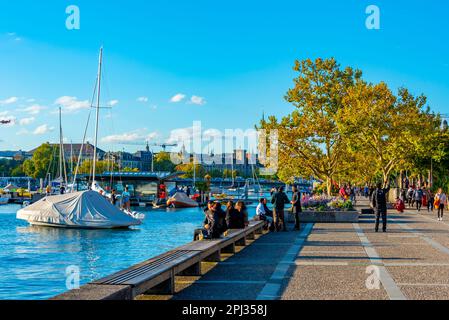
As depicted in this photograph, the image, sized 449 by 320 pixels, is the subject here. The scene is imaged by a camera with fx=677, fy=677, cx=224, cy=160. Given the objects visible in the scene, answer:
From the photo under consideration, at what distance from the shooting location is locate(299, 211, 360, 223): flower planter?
29812 millimetres

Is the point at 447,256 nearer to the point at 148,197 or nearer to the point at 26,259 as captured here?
the point at 26,259

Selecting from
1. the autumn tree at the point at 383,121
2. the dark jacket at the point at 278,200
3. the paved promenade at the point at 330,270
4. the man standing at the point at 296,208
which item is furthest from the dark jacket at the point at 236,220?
the autumn tree at the point at 383,121

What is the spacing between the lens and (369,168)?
206ft

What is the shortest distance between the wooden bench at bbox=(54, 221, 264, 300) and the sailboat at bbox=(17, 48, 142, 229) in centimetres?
2219

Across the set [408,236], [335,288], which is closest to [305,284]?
[335,288]

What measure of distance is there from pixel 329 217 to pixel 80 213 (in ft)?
48.7

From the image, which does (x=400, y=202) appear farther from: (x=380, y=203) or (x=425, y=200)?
(x=380, y=203)

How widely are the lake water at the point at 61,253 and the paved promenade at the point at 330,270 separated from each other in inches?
192

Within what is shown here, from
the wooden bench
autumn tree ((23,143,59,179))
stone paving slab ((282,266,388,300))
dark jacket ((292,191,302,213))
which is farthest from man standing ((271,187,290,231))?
autumn tree ((23,143,59,179))

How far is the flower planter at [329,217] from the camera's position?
2981 centimetres

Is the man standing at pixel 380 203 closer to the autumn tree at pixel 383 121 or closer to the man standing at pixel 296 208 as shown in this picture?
the man standing at pixel 296 208

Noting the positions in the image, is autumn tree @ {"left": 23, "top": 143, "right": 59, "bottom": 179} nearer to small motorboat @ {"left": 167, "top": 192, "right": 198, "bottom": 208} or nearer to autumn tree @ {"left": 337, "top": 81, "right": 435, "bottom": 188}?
small motorboat @ {"left": 167, "top": 192, "right": 198, "bottom": 208}

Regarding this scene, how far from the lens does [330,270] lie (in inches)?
523

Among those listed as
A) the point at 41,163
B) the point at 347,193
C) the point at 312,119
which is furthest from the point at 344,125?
the point at 41,163
